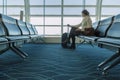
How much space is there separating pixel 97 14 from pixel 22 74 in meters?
9.18

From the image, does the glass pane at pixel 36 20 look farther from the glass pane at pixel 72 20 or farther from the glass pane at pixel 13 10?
the glass pane at pixel 72 20

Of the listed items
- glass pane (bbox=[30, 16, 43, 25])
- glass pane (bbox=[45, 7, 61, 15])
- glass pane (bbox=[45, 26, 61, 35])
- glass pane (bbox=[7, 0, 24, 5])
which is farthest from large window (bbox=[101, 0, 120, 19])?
glass pane (bbox=[7, 0, 24, 5])

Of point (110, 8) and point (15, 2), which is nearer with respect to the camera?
point (110, 8)

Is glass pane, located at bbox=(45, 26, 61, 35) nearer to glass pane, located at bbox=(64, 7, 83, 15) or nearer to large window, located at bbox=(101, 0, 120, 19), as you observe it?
glass pane, located at bbox=(64, 7, 83, 15)

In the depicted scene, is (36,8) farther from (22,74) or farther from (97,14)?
(22,74)

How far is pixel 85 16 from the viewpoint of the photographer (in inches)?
270

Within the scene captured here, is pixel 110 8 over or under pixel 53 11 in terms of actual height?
over

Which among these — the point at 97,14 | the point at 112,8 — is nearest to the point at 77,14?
the point at 97,14

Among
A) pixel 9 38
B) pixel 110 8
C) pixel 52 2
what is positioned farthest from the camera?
pixel 52 2

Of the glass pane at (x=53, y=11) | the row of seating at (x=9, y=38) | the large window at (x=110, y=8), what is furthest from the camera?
the glass pane at (x=53, y=11)

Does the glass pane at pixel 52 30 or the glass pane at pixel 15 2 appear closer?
the glass pane at pixel 15 2

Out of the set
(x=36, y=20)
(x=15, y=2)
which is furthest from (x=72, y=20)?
(x=15, y=2)

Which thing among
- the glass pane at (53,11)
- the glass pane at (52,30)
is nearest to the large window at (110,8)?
the glass pane at (53,11)

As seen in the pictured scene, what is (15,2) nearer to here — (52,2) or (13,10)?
(13,10)
